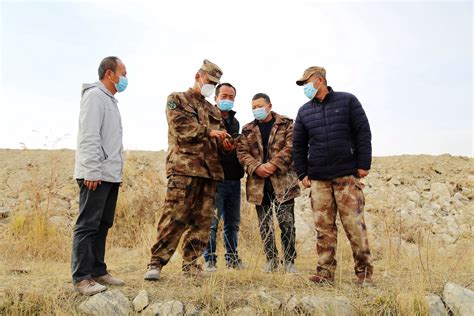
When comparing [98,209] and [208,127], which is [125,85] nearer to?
[208,127]

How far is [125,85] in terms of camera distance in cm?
410

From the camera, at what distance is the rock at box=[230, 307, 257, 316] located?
3.74 m

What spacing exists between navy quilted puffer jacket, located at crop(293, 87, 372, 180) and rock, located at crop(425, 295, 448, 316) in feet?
4.57

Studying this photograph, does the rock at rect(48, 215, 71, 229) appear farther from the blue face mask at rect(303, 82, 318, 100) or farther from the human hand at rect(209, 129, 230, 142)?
the blue face mask at rect(303, 82, 318, 100)

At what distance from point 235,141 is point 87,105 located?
1.61 m

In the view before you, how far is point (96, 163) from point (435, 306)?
343cm

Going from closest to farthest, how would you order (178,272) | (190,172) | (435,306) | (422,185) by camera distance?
1. (435,306)
2. (190,172)
3. (178,272)
4. (422,185)

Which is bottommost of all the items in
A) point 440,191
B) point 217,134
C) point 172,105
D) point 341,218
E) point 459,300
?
point 459,300

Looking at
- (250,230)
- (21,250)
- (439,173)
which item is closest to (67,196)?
(21,250)

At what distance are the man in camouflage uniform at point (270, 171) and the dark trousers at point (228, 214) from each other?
28 centimetres

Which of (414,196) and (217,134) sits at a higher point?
(217,134)

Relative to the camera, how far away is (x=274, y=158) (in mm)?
4715

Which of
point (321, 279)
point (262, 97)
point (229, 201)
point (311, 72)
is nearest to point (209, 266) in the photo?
point (229, 201)

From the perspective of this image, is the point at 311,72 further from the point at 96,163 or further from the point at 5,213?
the point at 5,213
